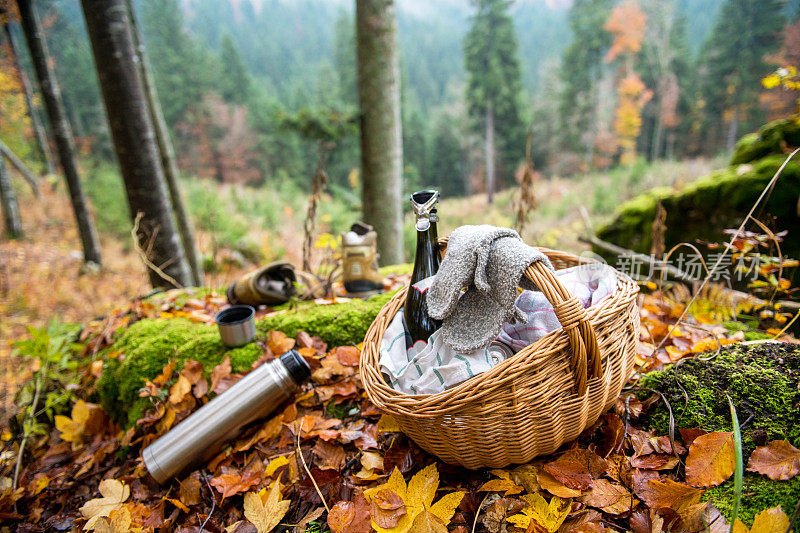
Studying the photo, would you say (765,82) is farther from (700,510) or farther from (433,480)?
(433,480)

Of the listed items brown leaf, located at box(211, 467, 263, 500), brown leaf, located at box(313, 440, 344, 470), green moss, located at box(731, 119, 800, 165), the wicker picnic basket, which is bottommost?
brown leaf, located at box(211, 467, 263, 500)

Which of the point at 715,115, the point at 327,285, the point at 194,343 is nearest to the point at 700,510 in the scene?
the point at 327,285

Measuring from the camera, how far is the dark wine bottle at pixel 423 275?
1.27m

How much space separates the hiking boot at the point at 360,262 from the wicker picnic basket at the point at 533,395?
3.49 feet

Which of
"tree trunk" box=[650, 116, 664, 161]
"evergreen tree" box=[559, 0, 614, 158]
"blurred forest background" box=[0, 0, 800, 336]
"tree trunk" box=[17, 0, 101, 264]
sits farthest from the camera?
"tree trunk" box=[650, 116, 664, 161]

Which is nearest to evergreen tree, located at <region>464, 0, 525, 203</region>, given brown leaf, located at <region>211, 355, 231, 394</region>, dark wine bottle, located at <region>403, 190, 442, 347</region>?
dark wine bottle, located at <region>403, 190, 442, 347</region>

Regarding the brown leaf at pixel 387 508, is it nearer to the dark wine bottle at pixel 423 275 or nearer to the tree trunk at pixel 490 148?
the dark wine bottle at pixel 423 275

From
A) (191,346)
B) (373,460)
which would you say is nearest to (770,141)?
(373,460)

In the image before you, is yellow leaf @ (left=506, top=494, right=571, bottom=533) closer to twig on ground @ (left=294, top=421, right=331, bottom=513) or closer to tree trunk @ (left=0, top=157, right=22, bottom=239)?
twig on ground @ (left=294, top=421, right=331, bottom=513)

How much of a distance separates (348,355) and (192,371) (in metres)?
0.73

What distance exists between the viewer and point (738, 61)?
1638 cm

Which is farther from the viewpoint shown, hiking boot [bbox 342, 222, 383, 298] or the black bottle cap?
hiking boot [bbox 342, 222, 383, 298]

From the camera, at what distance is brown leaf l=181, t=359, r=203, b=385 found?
64.4 inches

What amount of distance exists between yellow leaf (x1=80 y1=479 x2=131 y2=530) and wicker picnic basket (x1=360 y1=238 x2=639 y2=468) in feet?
3.57
